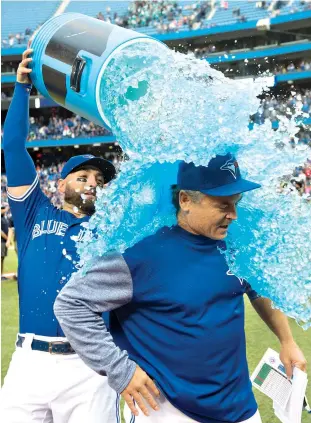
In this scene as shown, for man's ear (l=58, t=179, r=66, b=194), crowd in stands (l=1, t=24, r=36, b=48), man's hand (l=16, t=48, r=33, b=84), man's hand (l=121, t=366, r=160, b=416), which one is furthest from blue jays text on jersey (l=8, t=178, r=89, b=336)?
crowd in stands (l=1, t=24, r=36, b=48)

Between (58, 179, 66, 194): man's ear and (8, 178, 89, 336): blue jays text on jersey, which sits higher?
(58, 179, 66, 194): man's ear

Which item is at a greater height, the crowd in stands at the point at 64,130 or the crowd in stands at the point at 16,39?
the crowd in stands at the point at 16,39

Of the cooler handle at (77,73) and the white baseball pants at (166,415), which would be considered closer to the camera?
the white baseball pants at (166,415)

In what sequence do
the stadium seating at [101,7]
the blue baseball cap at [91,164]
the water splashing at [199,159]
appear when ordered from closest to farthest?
1. the water splashing at [199,159]
2. the blue baseball cap at [91,164]
3. the stadium seating at [101,7]

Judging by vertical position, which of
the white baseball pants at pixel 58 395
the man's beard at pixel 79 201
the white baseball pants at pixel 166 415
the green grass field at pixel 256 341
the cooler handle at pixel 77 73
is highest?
the cooler handle at pixel 77 73

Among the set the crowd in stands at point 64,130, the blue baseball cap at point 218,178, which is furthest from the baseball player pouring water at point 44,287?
the crowd in stands at point 64,130

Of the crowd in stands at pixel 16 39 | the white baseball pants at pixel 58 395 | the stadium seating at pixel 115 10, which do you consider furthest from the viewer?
the crowd in stands at pixel 16 39

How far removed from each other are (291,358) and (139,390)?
596 mm

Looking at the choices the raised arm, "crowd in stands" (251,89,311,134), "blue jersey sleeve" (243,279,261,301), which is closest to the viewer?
"crowd in stands" (251,89,311,134)

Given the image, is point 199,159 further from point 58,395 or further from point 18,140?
point 58,395

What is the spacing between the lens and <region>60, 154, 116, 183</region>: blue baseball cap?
2.90 meters

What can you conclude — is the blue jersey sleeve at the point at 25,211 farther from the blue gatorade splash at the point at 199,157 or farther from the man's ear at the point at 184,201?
the man's ear at the point at 184,201

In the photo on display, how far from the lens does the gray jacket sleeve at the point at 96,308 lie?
1816 millimetres

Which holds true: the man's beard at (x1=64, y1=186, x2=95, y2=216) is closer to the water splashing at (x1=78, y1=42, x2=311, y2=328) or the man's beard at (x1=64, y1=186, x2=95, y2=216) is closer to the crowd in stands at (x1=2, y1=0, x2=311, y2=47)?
the water splashing at (x1=78, y1=42, x2=311, y2=328)
